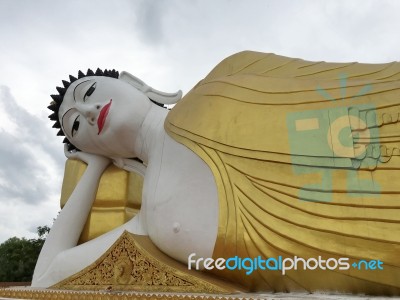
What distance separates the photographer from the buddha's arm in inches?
165

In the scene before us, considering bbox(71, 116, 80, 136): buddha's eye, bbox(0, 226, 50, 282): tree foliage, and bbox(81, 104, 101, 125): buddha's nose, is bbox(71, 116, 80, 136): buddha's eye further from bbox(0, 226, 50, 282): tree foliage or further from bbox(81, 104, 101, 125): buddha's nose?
bbox(0, 226, 50, 282): tree foliage

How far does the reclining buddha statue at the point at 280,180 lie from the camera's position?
105 inches

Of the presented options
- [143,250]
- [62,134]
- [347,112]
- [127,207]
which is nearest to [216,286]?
[143,250]

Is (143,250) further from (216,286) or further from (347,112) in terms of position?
(347,112)

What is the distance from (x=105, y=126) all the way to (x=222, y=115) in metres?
1.56

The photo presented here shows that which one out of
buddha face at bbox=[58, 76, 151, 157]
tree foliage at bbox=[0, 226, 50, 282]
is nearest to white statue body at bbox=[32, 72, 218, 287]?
buddha face at bbox=[58, 76, 151, 157]

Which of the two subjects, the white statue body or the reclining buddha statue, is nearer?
the reclining buddha statue

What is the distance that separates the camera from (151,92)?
479 centimetres

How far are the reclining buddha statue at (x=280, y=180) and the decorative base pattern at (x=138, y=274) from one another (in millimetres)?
91

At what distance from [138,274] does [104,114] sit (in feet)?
5.79

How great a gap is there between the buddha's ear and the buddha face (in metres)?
0.19

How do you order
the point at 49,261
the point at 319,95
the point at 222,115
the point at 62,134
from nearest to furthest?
1. the point at 319,95
2. the point at 222,115
3. the point at 49,261
4. the point at 62,134

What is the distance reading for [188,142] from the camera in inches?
137

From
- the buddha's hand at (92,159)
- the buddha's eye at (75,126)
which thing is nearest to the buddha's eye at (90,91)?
the buddha's eye at (75,126)
